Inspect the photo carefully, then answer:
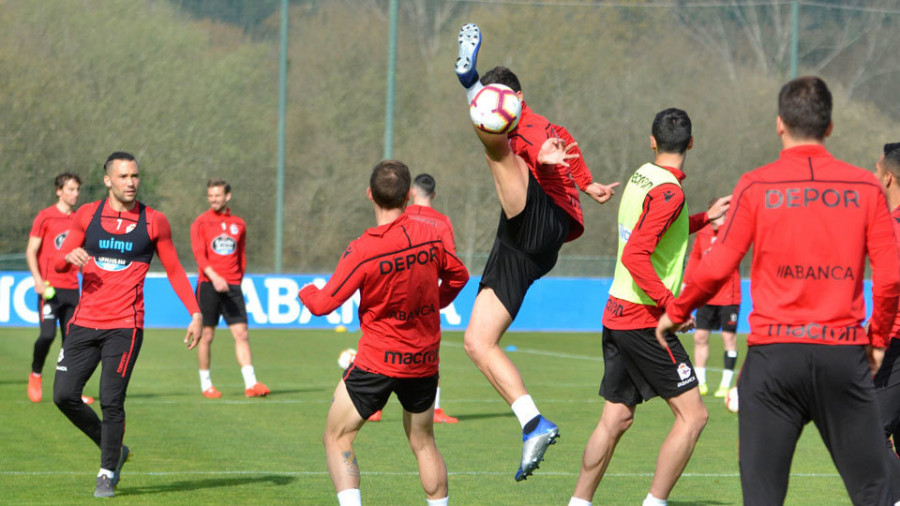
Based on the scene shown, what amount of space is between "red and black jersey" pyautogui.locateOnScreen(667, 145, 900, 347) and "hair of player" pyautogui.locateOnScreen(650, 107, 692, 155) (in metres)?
2.08

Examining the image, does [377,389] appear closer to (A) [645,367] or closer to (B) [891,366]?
(A) [645,367]

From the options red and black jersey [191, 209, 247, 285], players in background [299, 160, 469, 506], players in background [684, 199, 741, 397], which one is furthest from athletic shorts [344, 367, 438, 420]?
players in background [684, 199, 741, 397]

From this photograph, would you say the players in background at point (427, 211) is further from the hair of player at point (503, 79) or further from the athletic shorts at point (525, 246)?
the athletic shorts at point (525, 246)

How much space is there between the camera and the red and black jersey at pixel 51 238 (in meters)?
14.1

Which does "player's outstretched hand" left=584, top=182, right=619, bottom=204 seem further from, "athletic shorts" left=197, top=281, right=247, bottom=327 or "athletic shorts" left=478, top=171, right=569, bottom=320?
"athletic shorts" left=197, top=281, right=247, bottom=327

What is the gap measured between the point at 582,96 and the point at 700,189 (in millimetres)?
4135

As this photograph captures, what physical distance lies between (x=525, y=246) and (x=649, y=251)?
0.70 meters

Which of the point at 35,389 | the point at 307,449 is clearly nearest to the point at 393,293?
the point at 307,449

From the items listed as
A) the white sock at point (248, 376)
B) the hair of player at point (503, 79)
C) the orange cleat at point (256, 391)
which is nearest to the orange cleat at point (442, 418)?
the orange cleat at point (256, 391)

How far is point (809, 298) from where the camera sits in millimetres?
4941

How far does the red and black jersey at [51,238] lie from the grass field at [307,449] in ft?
4.44

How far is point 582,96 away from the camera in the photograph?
33.3 meters

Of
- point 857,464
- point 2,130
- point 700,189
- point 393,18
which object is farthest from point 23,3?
point 857,464

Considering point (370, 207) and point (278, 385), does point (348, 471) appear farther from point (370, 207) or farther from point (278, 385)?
point (370, 207)
